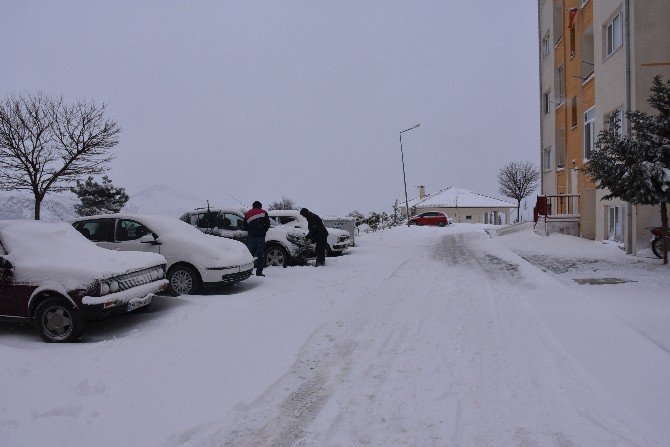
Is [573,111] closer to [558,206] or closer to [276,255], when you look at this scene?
[558,206]

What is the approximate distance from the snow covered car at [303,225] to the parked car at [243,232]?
94cm

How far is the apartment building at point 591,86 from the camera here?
1448 cm

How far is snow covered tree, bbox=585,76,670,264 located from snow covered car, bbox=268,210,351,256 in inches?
309

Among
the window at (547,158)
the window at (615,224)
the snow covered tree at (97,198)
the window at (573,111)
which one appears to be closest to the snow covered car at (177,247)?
the window at (615,224)

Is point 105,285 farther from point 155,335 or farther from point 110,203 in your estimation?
point 110,203

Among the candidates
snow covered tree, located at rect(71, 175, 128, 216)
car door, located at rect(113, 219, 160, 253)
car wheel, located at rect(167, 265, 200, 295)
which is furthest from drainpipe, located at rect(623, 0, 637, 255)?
snow covered tree, located at rect(71, 175, 128, 216)

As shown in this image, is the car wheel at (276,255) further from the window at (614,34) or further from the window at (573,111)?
the window at (573,111)

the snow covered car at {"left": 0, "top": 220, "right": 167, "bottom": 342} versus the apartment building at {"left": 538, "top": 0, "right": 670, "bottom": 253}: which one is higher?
the apartment building at {"left": 538, "top": 0, "right": 670, "bottom": 253}

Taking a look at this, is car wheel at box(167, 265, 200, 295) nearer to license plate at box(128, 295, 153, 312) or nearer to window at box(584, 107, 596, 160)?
license plate at box(128, 295, 153, 312)

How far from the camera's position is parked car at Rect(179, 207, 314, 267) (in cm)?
1245

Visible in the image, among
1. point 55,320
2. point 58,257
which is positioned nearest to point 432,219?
point 58,257

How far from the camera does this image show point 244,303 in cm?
800

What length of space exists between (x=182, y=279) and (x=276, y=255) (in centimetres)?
396

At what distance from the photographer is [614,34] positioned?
1661 cm
